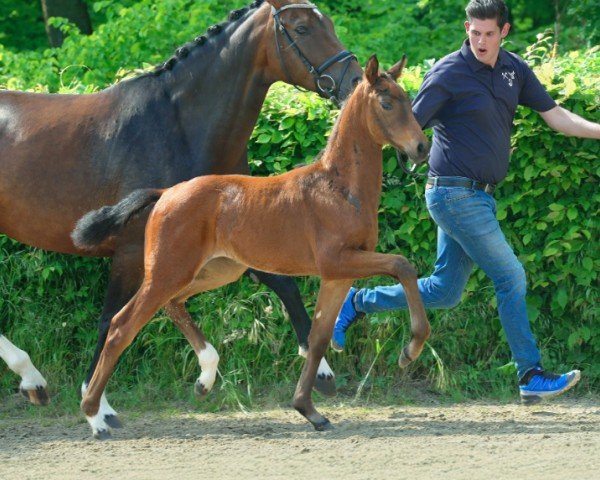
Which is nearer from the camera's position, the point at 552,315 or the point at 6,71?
the point at 552,315

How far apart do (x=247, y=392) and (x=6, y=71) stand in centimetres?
646

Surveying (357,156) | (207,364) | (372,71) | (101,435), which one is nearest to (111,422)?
(101,435)

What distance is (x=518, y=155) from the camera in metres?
7.27

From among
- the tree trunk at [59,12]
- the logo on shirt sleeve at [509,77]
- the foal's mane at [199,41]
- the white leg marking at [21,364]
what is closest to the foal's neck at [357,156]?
the logo on shirt sleeve at [509,77]

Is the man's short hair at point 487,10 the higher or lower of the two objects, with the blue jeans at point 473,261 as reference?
higher

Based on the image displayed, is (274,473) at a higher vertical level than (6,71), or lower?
lower

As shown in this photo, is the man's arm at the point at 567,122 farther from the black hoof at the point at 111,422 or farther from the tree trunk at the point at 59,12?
the tree trunk at the point at 59,12

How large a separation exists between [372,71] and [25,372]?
2.90m

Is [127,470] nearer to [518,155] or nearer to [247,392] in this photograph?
[247,392]

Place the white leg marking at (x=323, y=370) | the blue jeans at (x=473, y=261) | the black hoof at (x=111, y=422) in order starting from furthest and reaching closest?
1. the white leg marking at (x=323, y=370)
2. the black hoof at (x=111, y=422)
3. the blue jeans at (x=473, y=261)

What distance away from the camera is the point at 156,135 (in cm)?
681

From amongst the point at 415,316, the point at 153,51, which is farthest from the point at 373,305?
the point at 153,51

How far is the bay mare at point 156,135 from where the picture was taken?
22.0 feet

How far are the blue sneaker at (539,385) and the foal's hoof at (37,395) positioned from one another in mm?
2873
